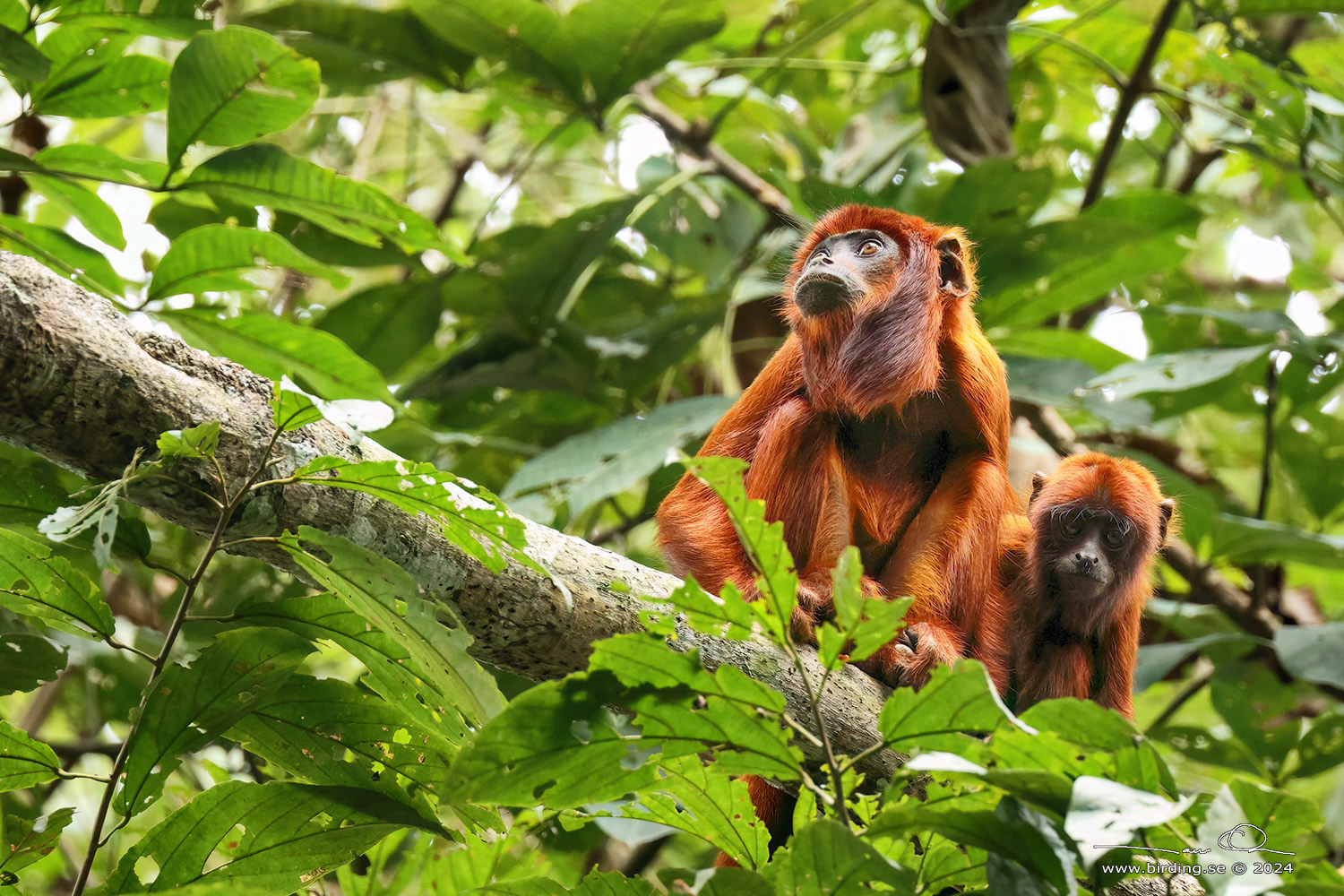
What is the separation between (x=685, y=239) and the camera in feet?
18.7

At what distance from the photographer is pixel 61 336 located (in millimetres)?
1975

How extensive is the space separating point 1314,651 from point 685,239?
3412 mm

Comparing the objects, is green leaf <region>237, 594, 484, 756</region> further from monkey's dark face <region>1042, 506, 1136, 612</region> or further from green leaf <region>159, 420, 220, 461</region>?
monkey's dark face <region>1042, 506, 1136, 612</region>

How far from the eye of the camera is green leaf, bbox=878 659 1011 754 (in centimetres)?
181

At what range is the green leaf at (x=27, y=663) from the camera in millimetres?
2557

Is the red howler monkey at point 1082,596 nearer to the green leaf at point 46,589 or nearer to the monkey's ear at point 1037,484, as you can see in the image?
the monkey's ear at point 1037,484

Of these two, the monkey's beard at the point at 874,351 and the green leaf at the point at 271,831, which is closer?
the green leaf at the point at 271,831

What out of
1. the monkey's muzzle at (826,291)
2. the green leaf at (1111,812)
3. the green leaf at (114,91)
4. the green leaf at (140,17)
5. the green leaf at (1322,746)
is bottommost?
the green leaf at (1322,746)

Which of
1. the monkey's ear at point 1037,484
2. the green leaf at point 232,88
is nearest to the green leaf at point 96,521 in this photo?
the green leaf at point 232,88

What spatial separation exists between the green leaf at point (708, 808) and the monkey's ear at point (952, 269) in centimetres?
189

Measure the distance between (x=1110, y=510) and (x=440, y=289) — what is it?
3.25 metres

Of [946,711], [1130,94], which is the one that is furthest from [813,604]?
[1130,94]

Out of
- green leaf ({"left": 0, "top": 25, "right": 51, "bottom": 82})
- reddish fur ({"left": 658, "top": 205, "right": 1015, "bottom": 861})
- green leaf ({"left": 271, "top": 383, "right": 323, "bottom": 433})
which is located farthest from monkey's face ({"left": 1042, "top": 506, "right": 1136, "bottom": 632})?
green leaf ({"left": 0, "top": 25, "right": 51, "bottom": 82})
